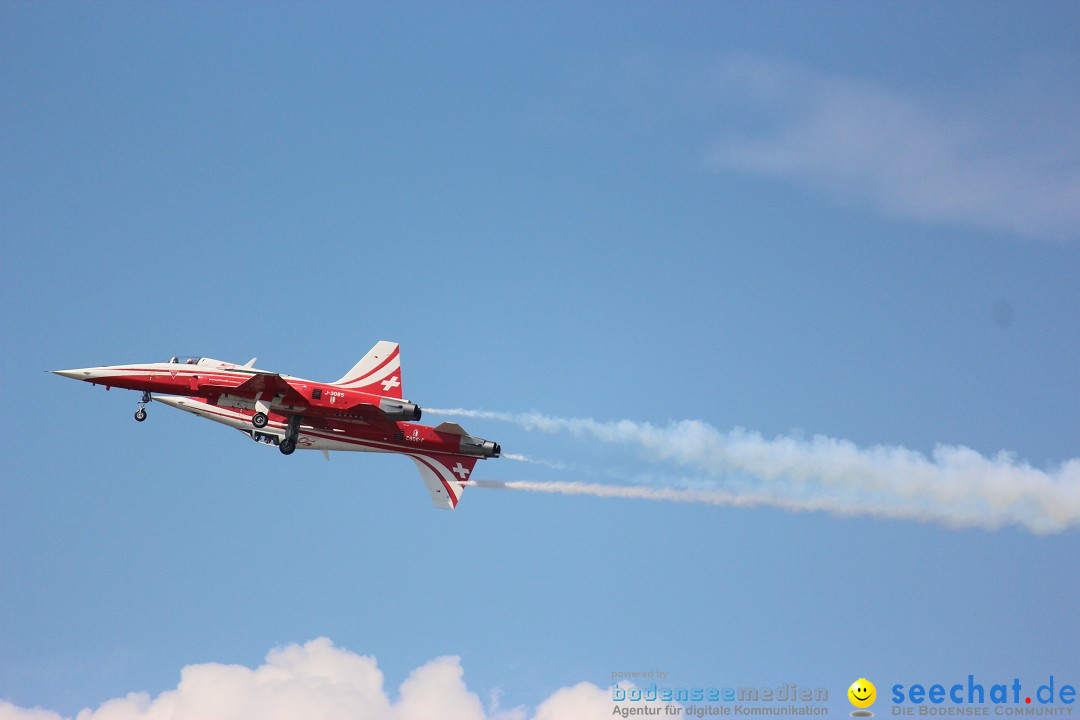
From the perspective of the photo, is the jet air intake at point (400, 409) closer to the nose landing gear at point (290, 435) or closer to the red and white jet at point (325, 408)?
the red and white jet at point (325, 408)

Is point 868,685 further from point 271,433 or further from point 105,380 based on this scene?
point 105,380

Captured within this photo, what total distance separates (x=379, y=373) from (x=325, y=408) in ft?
10.3

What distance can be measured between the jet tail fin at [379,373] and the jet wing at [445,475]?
3.66m

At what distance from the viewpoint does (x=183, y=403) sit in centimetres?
6775

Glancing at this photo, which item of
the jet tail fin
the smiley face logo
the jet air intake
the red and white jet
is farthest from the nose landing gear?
the smiley face logo

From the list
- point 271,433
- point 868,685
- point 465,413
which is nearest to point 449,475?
point 465,413

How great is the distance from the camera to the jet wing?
65.8 m

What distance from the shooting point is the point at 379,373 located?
213ft

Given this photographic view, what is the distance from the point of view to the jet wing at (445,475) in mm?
65812

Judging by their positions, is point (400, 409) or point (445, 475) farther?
point (445, 475)

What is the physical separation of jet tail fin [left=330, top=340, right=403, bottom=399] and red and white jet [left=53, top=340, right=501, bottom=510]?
5 centimetres

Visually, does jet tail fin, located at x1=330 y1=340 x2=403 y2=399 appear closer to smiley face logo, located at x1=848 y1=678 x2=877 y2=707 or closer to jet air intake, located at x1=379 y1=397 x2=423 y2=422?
jet air intake, located at x1=379 y1=397 x2=423 y2=422

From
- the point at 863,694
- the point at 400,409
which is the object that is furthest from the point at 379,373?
the point at 863,694

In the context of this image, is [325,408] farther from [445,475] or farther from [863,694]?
[863,694]
